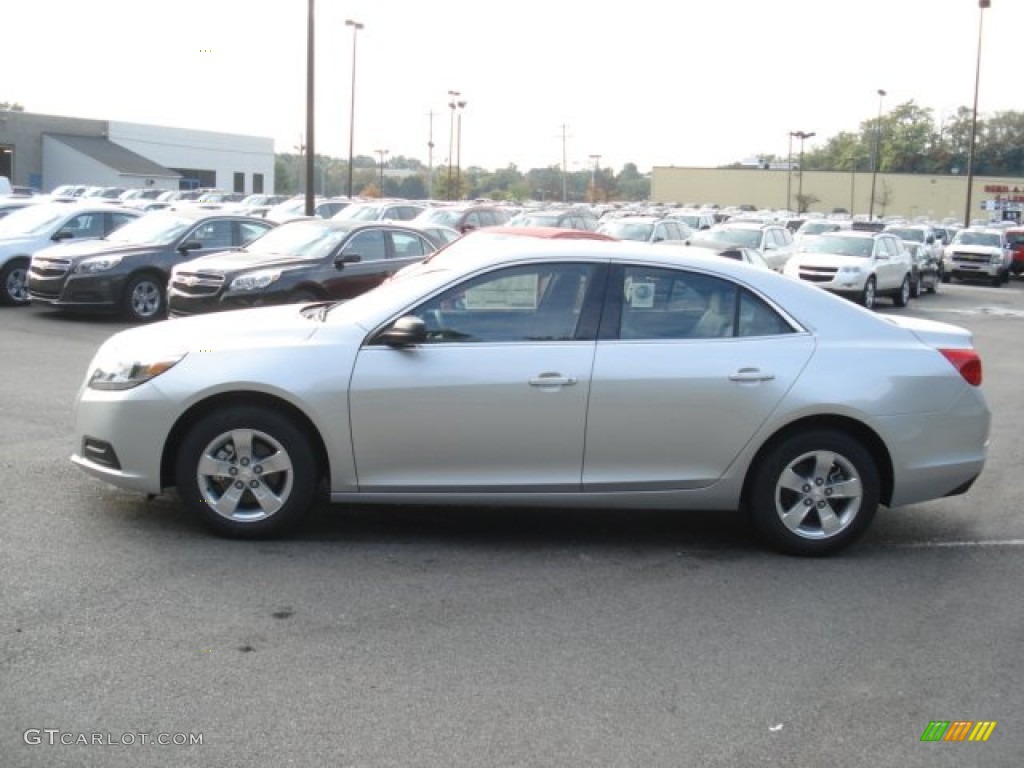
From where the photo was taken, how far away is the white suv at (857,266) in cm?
2623

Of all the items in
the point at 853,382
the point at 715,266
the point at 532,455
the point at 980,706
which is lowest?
the point at 980,706

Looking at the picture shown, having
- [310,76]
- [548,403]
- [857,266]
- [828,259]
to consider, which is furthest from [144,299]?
[857,266]

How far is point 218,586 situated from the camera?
5770 mm

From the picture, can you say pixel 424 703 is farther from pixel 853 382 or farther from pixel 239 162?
pixel 239 162

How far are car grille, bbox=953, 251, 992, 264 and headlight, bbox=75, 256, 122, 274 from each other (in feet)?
94.1

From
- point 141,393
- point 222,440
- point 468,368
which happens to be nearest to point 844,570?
point 468,368

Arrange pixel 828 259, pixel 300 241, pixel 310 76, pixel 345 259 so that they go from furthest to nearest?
pixel 310 76
pixel 828 259
pixel 300 241
pixel 345 259

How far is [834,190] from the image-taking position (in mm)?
112750

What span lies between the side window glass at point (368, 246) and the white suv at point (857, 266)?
11813mm

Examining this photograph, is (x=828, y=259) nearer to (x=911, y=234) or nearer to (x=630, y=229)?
(x=630, y=229)

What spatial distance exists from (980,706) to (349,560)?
305 cm

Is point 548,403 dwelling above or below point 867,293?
above

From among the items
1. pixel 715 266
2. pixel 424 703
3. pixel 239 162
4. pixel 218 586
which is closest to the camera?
pixel 424 703
